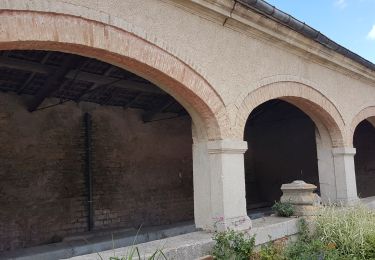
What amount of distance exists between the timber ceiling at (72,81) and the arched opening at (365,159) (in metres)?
7.12

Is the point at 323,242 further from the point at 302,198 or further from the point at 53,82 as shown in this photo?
the point at 53,82

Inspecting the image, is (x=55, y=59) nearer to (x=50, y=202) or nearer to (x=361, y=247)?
(x=50, y=202)

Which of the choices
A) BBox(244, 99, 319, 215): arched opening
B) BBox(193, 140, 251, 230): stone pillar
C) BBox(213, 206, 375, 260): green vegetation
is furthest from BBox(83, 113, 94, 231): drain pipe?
BBox(244, 99, 319, 215): arched opening

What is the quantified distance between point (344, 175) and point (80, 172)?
6239 millimetres

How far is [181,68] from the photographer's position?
4.92 m

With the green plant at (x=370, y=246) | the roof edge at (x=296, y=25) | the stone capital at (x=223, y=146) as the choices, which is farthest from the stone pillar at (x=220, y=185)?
the roof edge at (x=296, y=25)

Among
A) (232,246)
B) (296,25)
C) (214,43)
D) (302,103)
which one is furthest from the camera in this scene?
(302,103)

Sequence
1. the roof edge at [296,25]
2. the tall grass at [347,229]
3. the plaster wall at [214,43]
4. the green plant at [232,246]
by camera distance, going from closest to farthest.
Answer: the plaster wall at [214,43] < the green plant at [232,246] < the tall grass at [347,229] < the roof edge at [296,25]

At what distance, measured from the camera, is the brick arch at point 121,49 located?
353cm

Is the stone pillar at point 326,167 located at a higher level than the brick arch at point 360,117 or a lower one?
lower

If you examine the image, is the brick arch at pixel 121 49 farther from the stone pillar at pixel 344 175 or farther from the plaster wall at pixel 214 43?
the stone pillar at pixel 344 175

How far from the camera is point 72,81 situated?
8.24 metres

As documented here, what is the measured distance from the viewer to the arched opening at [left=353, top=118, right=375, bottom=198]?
1316cm

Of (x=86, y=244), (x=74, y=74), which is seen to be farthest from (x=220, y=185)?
(x=74, y=74)
